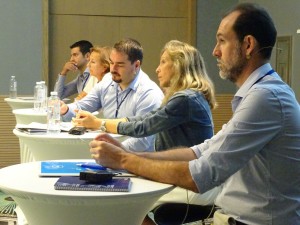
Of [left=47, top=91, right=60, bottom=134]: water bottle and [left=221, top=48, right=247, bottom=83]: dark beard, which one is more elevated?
[left=221, top=48, right=247, bottom=83]: dark beard

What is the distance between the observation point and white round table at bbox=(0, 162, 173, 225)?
1.51 meters

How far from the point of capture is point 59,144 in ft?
8.63

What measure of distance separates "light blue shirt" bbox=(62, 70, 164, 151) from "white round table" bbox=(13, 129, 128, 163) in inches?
15.3

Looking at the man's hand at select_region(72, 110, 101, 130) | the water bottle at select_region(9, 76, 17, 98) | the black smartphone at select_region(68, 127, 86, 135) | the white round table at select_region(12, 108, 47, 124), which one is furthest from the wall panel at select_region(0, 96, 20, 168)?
the black smartphone at select_region(68, 127, 86, 135)

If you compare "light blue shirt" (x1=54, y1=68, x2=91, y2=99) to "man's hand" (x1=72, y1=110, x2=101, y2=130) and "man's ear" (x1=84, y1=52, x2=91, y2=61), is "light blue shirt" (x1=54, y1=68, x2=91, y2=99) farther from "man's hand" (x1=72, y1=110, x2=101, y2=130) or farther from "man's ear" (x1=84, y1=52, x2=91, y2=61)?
"man's hand" (x1=72, y1=110, x2=101, y2=130)

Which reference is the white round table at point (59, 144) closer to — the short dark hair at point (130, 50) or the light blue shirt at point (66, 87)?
the short dark hair at point (130, 50)

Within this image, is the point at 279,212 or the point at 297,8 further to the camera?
the point at 297,8

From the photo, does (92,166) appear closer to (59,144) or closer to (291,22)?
(59,144)

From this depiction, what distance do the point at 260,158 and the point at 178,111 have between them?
0.91m

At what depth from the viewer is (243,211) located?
161 centimetres

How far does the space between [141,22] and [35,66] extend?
1421 mm

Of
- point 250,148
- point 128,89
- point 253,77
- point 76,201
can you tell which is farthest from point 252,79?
point 128,89

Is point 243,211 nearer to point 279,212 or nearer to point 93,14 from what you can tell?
point 279,212

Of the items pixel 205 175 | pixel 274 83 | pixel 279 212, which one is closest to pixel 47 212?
pixel 205 175
